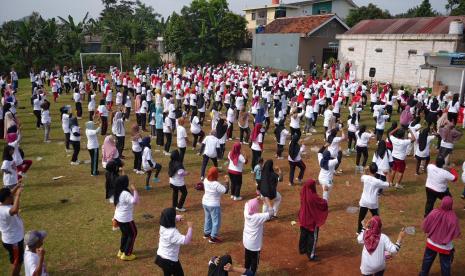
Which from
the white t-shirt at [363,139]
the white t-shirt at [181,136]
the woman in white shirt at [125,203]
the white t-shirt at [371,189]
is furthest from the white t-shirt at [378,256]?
the white t-shirt at [181,136]

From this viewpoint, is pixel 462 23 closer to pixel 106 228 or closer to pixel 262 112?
pixel 262 112

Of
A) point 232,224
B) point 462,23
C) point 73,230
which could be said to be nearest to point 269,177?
point 232,224

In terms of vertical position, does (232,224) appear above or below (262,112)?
below

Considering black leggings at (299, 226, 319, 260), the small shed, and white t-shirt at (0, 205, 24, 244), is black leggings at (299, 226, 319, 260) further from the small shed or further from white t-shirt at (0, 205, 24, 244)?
the small shed

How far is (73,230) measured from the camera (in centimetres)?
805

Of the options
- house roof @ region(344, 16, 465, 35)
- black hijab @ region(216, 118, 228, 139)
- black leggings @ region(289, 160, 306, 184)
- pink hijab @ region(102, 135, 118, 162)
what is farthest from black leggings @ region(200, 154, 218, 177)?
house roof @ region(344, 16, 465, 35)

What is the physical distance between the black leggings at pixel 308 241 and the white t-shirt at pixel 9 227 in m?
4.60

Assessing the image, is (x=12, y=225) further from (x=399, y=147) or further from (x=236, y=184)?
(x=399, y=147)

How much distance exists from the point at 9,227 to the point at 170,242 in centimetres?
260

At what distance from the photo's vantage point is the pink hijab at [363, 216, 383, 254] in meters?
5.21

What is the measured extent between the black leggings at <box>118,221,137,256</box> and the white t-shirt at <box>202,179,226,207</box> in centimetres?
135

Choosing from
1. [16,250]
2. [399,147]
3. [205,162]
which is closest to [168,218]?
[16,250]

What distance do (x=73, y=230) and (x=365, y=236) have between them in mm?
5737

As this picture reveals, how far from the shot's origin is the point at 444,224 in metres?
5.76
